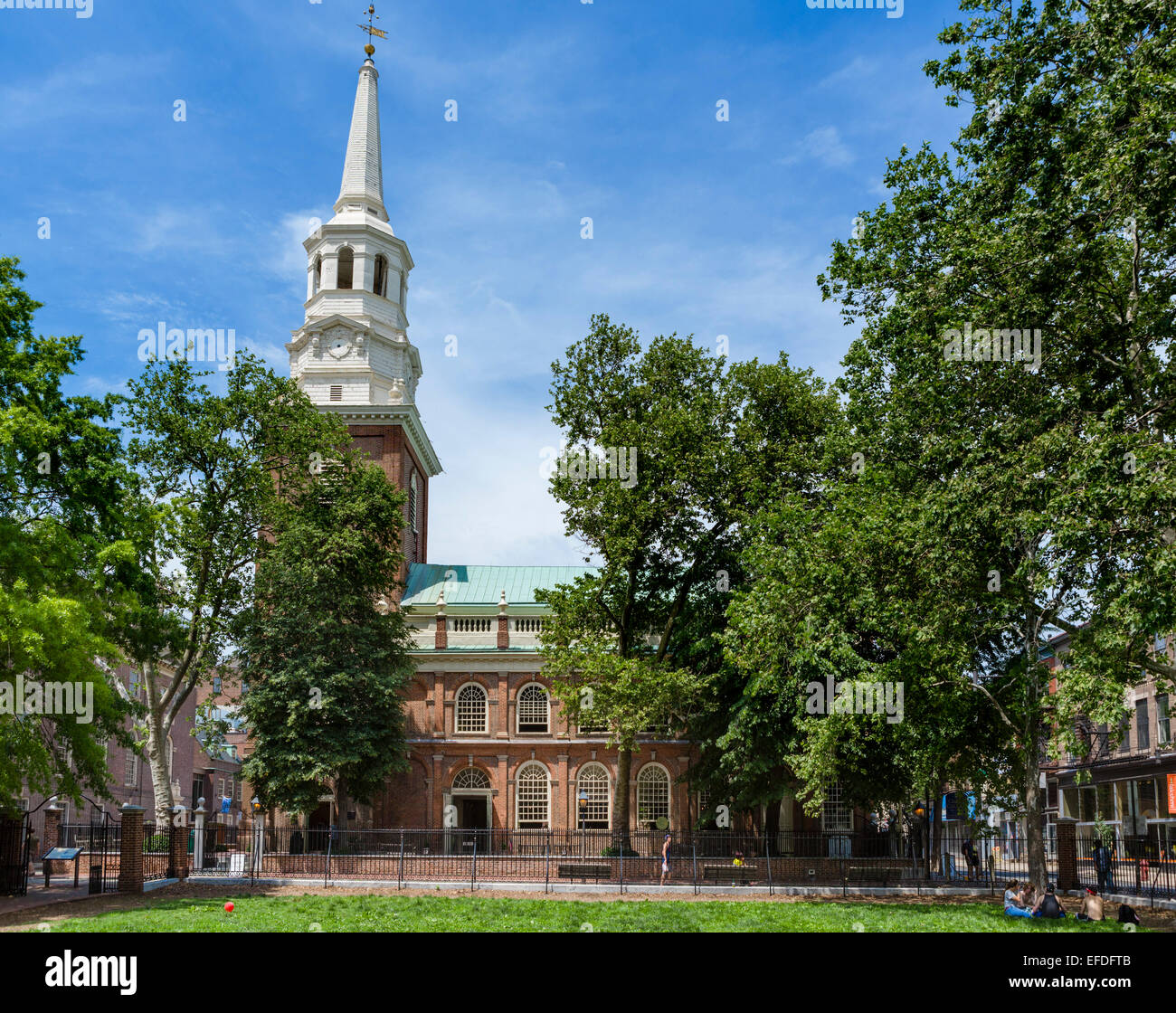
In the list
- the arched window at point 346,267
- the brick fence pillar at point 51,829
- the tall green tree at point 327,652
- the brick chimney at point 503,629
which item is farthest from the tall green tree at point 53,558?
the arched window at point 346,267

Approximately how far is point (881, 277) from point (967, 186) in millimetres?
2843

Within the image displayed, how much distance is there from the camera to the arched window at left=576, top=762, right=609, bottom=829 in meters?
52.8

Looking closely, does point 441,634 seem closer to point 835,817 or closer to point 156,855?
point 835,817

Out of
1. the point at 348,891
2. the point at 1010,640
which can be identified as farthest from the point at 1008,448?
the point at 348,891

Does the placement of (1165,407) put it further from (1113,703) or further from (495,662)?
(495,662)

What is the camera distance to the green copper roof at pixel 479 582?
5716 cm

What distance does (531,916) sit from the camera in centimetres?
2242

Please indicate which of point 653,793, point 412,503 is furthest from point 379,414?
point 653,793

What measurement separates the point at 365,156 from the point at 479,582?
2356cm

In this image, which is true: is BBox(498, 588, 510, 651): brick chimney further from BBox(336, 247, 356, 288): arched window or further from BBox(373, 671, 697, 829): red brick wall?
BBox(336, 247, 356, 288): arched window

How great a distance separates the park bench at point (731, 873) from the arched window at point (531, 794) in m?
Answer: 18.4

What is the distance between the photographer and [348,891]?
3059cm

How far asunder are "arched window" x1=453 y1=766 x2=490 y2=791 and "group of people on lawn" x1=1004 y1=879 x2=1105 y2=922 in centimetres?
3277

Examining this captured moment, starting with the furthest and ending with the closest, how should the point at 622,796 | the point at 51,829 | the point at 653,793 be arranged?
the point at 653,793
the point at 51,829
the point at 622,796
